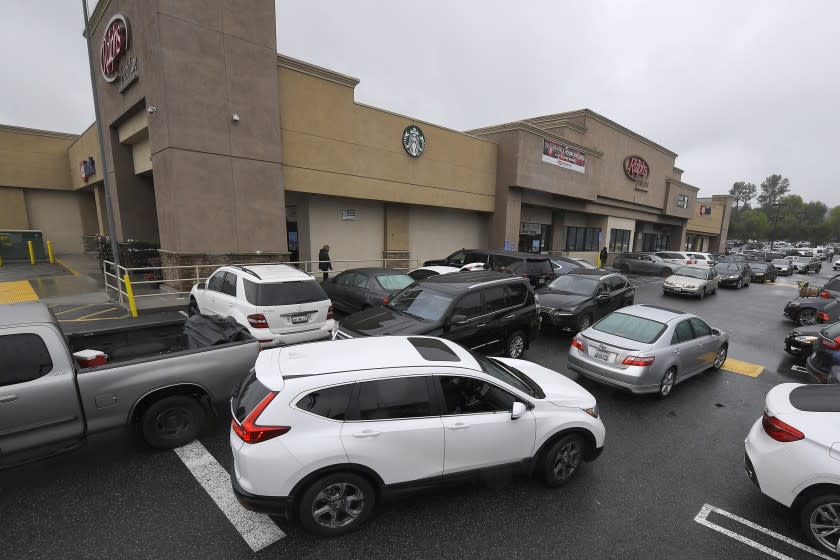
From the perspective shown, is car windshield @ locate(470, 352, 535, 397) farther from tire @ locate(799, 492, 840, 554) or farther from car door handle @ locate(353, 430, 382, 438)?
tire @ locate(799, 492, 840, 554)

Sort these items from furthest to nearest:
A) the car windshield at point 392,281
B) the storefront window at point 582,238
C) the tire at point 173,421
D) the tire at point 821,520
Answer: the storefront window at point 582,238
the car windshield at point 392,281
the tire at point 173,421
the tire at point 821,520

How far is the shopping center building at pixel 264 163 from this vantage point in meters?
12.1

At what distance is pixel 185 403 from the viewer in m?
4.66

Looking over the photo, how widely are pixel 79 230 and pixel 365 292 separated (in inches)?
1028

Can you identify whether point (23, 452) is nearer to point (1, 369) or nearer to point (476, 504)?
point (1, 369)

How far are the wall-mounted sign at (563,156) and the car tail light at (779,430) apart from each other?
21.5 metres

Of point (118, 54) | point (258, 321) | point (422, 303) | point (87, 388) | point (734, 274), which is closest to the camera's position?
point (87, 388)

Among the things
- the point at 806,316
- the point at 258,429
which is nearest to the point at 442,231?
the point at 806,316

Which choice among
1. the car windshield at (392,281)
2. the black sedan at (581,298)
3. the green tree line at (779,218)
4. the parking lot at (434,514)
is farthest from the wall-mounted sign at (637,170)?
the green tree line at (779,218)

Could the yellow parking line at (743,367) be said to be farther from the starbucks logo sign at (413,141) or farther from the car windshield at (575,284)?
the starbucks logo sign at (413,141)

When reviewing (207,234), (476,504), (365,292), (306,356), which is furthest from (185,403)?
(207,234)

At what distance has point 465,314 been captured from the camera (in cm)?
751

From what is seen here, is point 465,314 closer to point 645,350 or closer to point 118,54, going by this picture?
point 645,350

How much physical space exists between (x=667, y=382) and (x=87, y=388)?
858 cm
